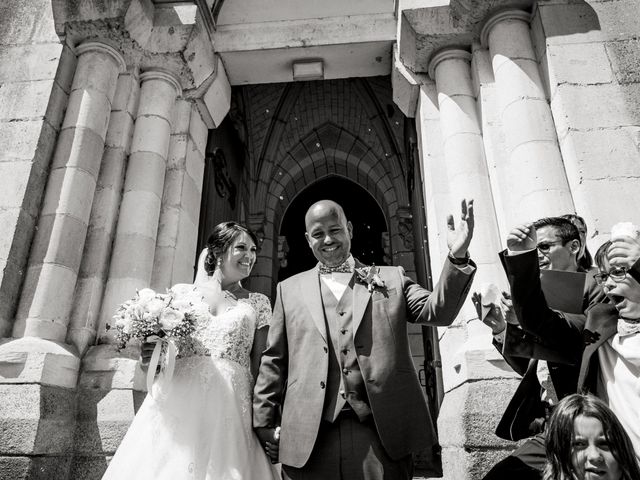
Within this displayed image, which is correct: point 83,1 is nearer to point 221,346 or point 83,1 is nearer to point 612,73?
point 221,346

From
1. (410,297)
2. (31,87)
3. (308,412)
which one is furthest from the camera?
(31,87)

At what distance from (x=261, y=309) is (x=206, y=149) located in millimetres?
2918

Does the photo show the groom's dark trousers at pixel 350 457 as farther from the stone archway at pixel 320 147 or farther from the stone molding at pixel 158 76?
the stone archway at pixel 320 147

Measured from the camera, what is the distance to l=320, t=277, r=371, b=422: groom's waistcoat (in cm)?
175

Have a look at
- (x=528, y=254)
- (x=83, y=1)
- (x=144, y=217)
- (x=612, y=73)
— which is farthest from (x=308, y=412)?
(x=83, y=1)

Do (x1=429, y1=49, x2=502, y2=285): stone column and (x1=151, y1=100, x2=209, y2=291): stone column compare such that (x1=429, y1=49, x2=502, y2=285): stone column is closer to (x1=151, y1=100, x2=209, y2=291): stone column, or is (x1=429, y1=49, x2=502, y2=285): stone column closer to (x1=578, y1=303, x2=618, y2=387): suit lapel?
(x1=578, y1=303, x2=618, y2=387): suit lapel

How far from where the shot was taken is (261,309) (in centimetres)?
261

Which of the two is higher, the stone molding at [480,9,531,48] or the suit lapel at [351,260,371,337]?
the stone molding at [480,9,531,48]

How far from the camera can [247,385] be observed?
7.80 ft

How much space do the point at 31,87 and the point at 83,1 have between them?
34.8 inches

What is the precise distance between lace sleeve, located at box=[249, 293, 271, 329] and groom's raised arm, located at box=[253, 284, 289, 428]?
51cm

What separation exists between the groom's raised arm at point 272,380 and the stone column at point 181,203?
2.20 metres

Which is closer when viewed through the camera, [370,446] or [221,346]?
[370,446]

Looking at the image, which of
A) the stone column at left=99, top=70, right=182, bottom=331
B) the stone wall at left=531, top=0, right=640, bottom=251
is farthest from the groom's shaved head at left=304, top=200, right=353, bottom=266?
the stone column at left=99, top=70, right=182, bottom=331
